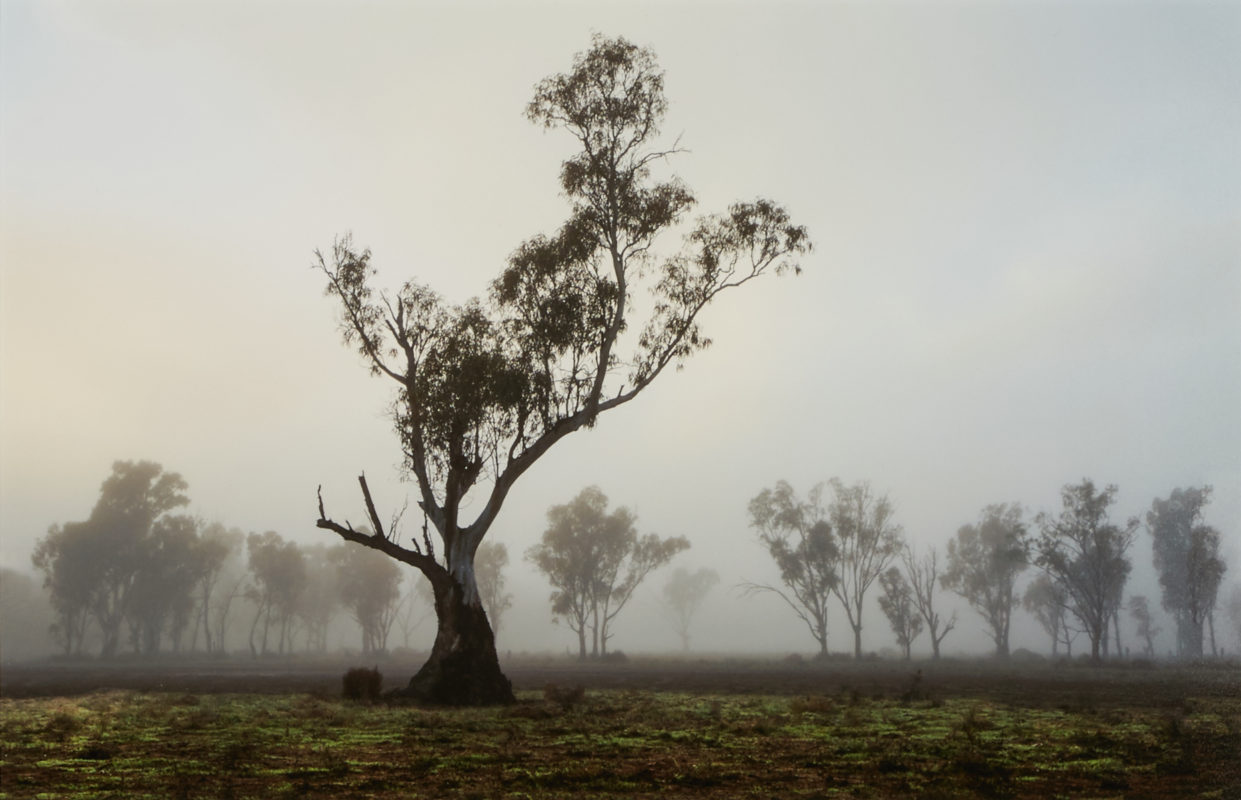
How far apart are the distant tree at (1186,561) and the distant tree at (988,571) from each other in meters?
15.9

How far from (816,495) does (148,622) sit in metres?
73.2

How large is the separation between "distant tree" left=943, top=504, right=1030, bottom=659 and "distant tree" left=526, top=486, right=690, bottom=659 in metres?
38.4

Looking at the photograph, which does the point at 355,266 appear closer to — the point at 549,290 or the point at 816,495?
the point at 549,290

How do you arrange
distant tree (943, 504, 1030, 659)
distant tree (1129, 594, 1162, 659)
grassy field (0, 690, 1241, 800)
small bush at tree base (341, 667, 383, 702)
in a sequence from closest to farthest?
grassy field (0, 690, 1241, 800) < small bush at tree base (341, 667, 383, 702) < distant tree (943, 504, 1030, 659) < distant tree (1129, 594, 1162, 659)

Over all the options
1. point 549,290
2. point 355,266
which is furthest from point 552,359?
point 355,266

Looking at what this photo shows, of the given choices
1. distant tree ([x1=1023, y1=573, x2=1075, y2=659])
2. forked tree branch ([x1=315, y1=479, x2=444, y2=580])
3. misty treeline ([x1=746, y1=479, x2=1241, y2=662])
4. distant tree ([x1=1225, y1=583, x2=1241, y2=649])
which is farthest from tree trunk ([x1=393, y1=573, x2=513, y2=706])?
distant tree ([x1=1225, y1=583, x2=1241, y2=649])

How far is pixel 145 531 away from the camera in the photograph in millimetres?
86312

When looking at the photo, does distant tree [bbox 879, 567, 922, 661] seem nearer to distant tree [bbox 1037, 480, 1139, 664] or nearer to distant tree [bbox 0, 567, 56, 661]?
distant tree [bbox 1037, 480, 1139, 664]

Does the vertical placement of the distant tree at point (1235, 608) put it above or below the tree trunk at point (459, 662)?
below

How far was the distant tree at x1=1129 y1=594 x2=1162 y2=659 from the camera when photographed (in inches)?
4431

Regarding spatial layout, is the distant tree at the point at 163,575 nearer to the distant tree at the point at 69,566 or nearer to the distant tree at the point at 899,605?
the distant tree at the point at 69,566

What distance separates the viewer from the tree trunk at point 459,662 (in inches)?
934

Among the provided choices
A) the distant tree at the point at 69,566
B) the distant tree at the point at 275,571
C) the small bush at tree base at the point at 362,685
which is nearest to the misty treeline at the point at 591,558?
the distant tree at the point at 275,571

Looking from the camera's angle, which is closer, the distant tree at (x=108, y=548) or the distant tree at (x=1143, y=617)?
the distant tree at (x=108, y=548)
